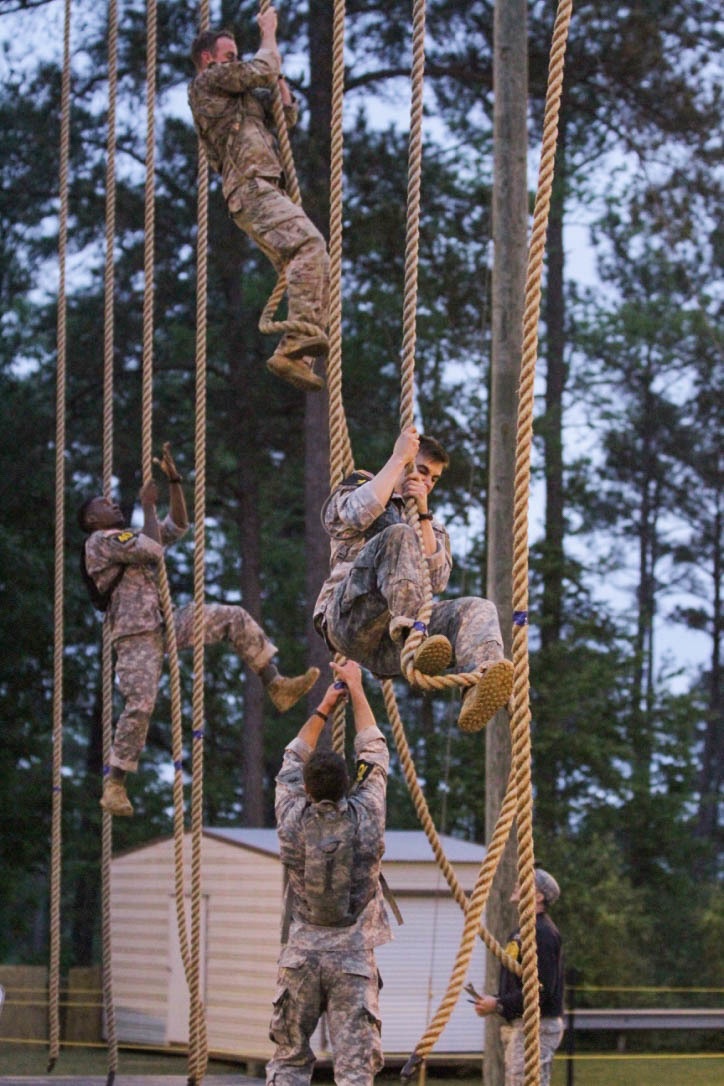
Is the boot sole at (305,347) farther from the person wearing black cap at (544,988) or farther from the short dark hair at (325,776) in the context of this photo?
the person wearing black cap at (544,988)

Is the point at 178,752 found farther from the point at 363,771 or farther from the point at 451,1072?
the point at 451,1072

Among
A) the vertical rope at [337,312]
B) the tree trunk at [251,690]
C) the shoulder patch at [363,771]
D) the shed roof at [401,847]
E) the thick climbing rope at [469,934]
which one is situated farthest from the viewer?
the tree trunk at [251,690]

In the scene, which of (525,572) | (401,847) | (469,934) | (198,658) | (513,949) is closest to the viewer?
(525,572)

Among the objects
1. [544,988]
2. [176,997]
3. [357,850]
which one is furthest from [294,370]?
[176,997]

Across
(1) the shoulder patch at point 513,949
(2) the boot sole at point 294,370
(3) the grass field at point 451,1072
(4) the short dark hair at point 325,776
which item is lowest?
(3) the grass field at point 451,1072

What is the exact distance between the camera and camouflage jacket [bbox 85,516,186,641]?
8773mm

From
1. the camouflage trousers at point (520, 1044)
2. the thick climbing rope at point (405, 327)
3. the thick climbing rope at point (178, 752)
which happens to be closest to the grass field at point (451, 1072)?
the camouflage trousers at point (520, 1044)

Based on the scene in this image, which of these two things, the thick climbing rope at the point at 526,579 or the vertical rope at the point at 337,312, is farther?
the vertical rope at the point at 337,312

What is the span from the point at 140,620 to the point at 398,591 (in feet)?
11.9

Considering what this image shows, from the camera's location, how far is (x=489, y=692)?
211 inches

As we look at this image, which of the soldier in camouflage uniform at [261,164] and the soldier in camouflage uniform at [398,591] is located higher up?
the soldier in camouflage uniform at [261,164]

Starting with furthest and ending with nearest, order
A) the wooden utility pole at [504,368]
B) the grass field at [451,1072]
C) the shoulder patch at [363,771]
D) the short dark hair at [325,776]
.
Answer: the grass field at [451,1072] → the wooden utility pole at [504,368] → the shoulder patch at [363,771] → the short dark hair at [325,776]

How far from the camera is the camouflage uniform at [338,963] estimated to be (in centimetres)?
600

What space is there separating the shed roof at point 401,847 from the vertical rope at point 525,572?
28.7ft
